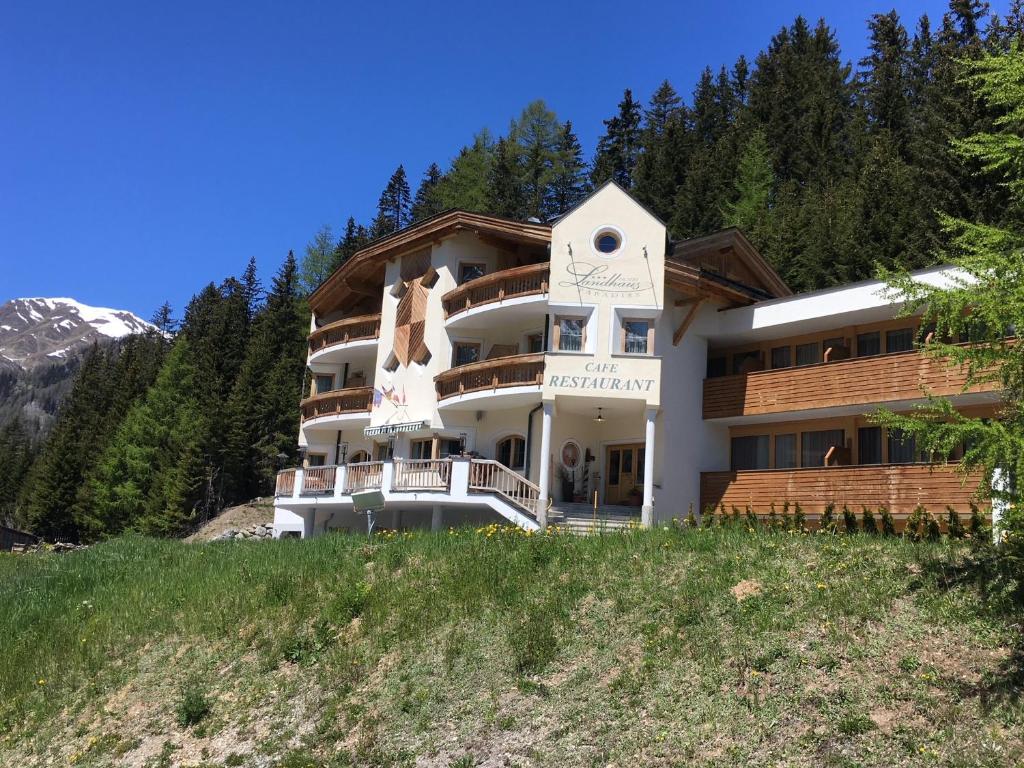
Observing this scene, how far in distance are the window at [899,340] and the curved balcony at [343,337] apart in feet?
58.5

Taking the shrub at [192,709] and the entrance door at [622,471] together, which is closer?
the shrub at [192,709]

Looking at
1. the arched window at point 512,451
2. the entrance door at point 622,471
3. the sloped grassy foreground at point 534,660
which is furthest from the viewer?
the arched window at point 512,451

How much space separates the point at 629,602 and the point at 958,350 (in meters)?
5.47

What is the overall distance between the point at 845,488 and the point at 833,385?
304 cm

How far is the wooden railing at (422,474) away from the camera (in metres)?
27.7

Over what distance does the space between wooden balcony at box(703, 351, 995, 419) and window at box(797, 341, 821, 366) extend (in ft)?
4.70

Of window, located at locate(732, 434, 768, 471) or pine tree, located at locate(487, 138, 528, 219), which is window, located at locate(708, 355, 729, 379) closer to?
window, located at locate(732, 434, 768, 471)

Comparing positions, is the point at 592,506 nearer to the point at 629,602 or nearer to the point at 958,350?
the point at 629,602

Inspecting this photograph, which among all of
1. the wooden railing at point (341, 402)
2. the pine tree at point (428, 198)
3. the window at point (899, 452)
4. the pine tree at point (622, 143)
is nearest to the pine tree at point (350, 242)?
the pine tree at point (428, 198)

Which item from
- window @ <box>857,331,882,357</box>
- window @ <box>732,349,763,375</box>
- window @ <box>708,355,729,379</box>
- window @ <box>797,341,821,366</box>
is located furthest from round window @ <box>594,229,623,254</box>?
window @ <box>857,331,882,357</box>

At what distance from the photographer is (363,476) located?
3108 cm

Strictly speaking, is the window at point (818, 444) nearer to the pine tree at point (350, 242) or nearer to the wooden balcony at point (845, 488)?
the wooden balcony at point (845, 488)

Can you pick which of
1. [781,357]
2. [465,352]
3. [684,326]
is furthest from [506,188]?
[781,357]

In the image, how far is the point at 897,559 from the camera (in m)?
13.0
